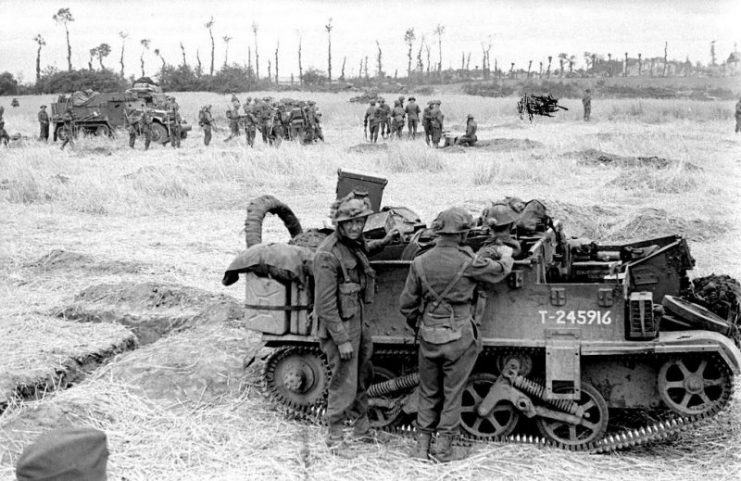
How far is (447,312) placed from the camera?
6.14m

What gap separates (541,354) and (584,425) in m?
0.58

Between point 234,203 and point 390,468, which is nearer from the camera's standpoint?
point 390,468

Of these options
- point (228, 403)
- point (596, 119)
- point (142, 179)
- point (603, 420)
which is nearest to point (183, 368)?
point (228, 403)

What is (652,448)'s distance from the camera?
6602mm

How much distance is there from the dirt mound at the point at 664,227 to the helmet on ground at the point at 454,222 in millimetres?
7890

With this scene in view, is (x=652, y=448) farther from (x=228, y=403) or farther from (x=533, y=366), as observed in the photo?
(x=228, y=403)

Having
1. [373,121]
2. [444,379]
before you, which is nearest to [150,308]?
[444,379]

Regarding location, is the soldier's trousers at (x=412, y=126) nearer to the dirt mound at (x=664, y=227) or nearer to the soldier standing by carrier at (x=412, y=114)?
the soldier standing by carrier at (x=412, y=114)

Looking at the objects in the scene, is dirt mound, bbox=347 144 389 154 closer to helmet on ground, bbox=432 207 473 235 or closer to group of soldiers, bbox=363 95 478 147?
group of soldiers, bbox=363 95 478 147

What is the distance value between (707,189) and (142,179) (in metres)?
10.7

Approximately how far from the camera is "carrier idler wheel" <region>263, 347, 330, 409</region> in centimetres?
705

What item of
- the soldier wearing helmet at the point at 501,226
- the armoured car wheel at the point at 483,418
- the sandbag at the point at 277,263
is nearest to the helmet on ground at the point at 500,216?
the soldier wearing helmet at the point at 501,226

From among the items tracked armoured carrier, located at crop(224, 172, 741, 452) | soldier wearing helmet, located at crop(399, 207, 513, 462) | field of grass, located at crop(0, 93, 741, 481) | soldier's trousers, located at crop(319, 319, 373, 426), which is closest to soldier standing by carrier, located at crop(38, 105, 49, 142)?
field of grass, located at crop(0, 93, 741, 481)

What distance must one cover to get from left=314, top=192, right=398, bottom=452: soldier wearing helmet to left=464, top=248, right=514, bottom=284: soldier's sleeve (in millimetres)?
829
